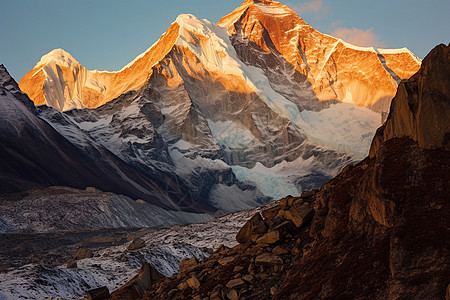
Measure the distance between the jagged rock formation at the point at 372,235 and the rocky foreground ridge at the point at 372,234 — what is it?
0.9 inches

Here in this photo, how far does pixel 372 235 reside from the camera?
12.8 metres

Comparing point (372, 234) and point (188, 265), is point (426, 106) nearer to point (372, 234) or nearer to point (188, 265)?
point (372, 234)

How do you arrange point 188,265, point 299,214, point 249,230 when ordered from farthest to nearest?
point 188,265 → point 249,230 → point 299,214

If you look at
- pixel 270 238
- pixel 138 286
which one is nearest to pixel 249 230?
pixel 270 238

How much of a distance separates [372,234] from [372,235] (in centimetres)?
3

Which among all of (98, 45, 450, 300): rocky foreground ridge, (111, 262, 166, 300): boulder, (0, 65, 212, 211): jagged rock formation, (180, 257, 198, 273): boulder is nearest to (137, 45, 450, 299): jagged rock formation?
(98, 45, 450, 300): rocky foreground ridge

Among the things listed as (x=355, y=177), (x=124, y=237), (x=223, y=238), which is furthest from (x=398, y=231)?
(x=124, y=237)

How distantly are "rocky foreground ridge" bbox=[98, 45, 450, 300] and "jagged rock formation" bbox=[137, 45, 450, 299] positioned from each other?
2 cm

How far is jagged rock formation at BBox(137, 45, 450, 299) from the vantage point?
1156cm

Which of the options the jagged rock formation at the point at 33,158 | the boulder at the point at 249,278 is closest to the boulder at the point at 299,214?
the boulder at the point at 249,278

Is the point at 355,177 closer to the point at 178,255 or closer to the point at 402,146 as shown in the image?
the point at 402,146

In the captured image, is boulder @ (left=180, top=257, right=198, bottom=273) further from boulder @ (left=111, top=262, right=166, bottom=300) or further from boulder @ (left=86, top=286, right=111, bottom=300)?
boulder @ (left=86, top=286, right=111, bottom=300)

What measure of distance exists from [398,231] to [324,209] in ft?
13.5

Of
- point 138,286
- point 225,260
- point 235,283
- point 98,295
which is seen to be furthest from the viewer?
point 98,295
